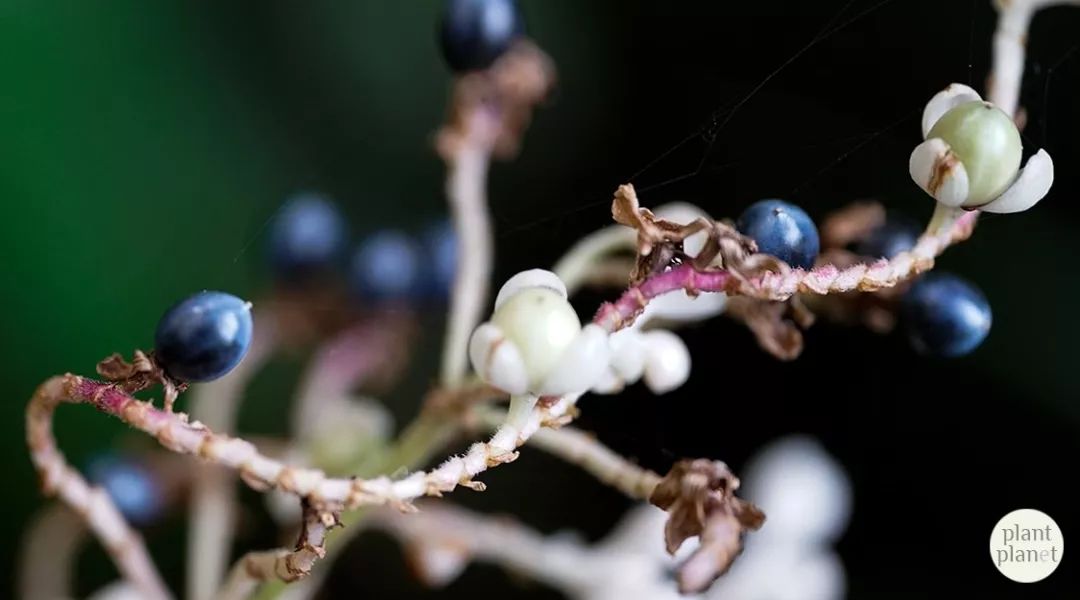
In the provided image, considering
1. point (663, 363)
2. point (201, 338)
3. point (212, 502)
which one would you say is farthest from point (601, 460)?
point (212, 502)

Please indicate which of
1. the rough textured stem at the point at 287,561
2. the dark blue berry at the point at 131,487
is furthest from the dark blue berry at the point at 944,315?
the dark blue berry at the point at 131,487

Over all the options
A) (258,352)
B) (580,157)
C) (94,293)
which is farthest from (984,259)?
(94,293)

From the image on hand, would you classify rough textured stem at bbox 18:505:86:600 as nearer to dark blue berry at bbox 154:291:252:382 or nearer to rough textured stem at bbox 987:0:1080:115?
dark blue berry at bbox 154:291:252:382

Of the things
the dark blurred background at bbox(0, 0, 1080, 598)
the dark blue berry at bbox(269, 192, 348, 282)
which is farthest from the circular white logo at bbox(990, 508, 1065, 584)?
the dark blue berry at bbox(269, 192, 348, 282)

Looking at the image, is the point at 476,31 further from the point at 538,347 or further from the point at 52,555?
the point at 52,555

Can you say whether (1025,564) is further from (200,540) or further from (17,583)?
(17,583)

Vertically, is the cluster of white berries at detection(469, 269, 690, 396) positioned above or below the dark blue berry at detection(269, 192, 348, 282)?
above
